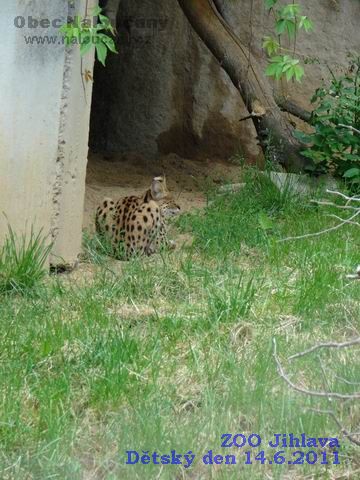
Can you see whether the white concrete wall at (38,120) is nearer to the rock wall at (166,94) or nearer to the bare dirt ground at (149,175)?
the bare dirt ground at (149,175)

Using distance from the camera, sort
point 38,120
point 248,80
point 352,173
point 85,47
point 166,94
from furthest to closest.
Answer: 1. point 166,94
2. point 248,80
3. point 352,173
4. point 38,120
5. point 85,47

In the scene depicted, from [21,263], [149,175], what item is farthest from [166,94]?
[21,263]

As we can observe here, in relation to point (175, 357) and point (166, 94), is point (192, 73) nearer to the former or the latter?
point (166, 94)

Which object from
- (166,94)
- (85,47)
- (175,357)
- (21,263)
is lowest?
(175,357)

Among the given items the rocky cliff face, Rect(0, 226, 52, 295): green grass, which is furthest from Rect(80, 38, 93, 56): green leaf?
the rocky cliff face

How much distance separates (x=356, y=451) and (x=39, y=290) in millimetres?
2529

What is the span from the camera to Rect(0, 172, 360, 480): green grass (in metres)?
4.50

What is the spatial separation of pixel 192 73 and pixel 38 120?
4334mm

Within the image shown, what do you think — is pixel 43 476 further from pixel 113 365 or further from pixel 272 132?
pixel 272 132

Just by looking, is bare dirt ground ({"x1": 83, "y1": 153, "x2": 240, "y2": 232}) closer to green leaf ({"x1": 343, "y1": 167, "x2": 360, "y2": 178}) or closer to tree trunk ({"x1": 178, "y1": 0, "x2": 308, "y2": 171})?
tree trunk ({"x1": 178, "y1": 0, "x2": 308, "y2": 171})

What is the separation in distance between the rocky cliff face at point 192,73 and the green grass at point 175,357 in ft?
12.1

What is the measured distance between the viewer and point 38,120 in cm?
670

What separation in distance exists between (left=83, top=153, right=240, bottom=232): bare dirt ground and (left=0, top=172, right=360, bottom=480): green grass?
1.94 m

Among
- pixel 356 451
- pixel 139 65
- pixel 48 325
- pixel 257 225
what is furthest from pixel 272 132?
pixel 356 451
